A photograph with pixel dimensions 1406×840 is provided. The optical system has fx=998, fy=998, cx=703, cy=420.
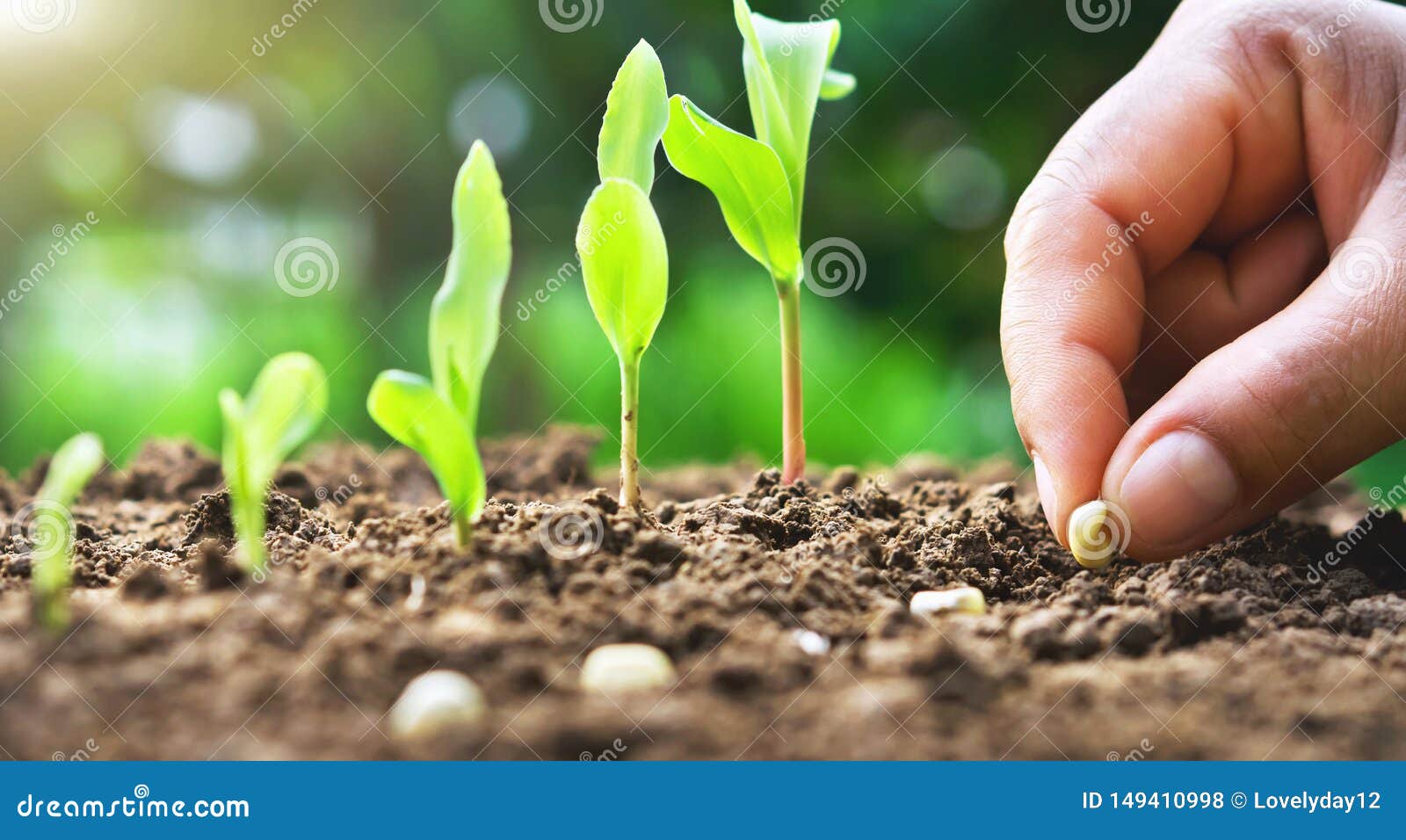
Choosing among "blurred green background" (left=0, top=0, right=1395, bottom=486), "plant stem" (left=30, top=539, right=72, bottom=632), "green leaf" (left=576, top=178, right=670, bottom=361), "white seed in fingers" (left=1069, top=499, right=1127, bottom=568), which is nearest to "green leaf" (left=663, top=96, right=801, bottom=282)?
"green leaf" (left=576, top=178, right=670, bottom=361)

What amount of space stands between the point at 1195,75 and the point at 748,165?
0.48m

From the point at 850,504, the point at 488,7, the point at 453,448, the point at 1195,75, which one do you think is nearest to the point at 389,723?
the point at 453,448

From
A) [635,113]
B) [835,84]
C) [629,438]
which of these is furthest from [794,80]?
[629,438]

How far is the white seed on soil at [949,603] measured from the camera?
2.23 ft

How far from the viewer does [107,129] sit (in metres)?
2.16

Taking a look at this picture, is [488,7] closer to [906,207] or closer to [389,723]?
[906,207]

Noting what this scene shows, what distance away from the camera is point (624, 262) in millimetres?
737

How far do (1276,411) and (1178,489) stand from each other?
0.32 ft

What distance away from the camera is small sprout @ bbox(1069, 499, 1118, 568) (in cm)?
83

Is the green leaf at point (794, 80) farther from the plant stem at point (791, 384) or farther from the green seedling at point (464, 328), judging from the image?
the green seedling at point (464, 328)

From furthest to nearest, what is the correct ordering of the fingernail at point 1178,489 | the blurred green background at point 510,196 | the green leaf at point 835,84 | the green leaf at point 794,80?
the blurred green background at point 510,196, the green leaf at point 835,84, the green leaf at point 794,80, the fingernail at point 1178,489

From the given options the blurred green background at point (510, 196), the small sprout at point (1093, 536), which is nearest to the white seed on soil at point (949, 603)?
the small sprout at point (1093, 536)

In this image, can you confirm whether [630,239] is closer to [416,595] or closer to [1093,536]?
[416,595]

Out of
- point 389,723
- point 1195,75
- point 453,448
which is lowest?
point 389,723
